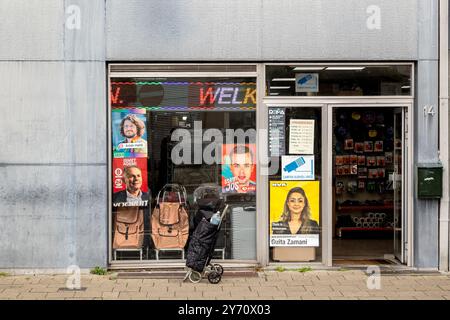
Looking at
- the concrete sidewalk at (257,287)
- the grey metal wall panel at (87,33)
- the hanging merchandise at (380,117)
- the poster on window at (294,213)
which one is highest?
the grey metal wall panel at (87,33)

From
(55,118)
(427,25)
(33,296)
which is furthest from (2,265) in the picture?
(427,25)

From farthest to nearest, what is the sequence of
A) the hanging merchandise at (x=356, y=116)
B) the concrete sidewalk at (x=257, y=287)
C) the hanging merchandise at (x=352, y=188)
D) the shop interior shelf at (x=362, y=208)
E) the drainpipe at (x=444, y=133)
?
the hanging merchandise at (x=352, y=188) < the shop interior shelf at (x=362, y=208) < the hanging merchandise at (x=356, y=116) < the drainpipe at (x=444, y=133) < the concrete sidewalk at (x=257, y=287)

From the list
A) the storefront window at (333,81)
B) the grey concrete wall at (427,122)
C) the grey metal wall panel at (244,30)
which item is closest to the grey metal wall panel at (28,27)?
the grey metal wall panel at (244,30)

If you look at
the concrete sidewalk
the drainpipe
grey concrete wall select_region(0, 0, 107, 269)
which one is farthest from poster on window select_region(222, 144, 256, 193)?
the drainpipe

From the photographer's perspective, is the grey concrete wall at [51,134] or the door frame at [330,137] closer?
the grey concrete wall at [51,134]

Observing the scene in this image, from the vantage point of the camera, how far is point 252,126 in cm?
1076

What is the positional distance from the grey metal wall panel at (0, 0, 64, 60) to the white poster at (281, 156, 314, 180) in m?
3.91

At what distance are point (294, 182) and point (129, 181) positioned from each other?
2.52 m

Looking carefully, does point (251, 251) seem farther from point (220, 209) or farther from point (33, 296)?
point (33, 296)

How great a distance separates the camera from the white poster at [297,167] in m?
10.8

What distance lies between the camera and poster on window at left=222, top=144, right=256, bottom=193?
425 inches

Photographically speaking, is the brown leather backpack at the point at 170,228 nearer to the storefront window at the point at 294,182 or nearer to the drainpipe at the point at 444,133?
the storefront window at the point at 294,182

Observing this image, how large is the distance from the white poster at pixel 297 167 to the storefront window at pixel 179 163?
48 centimetres

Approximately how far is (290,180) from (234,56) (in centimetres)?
207
